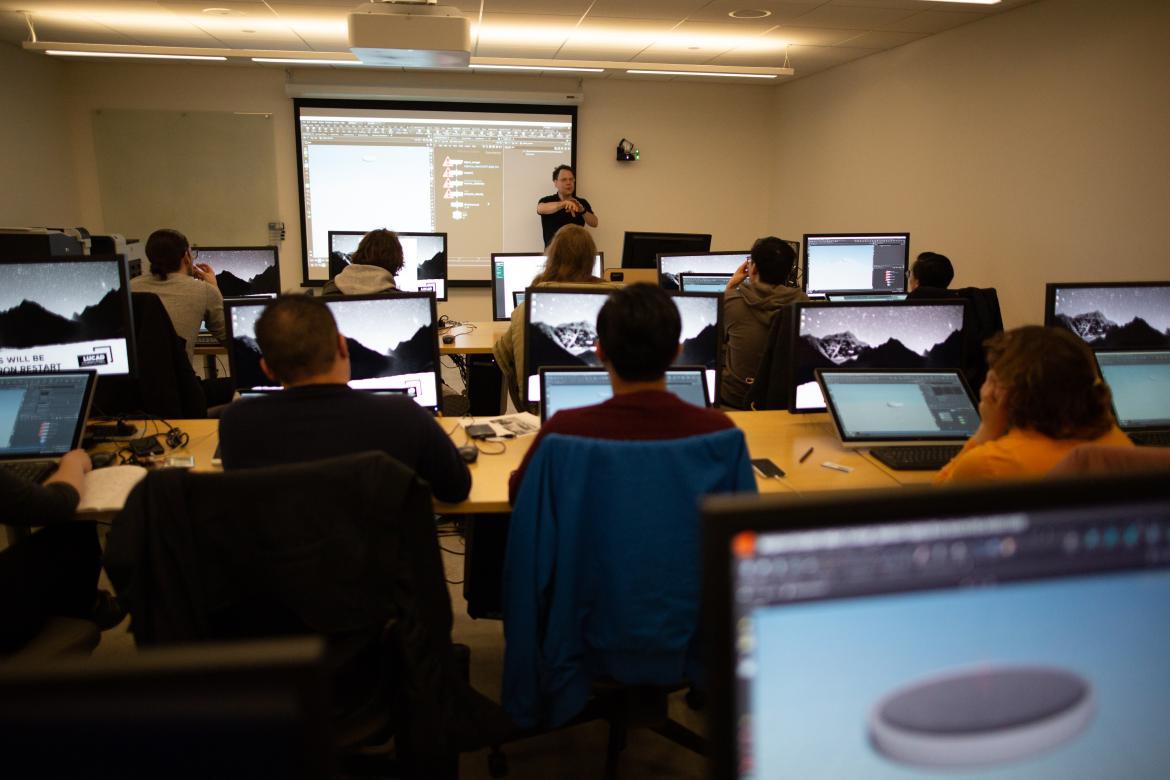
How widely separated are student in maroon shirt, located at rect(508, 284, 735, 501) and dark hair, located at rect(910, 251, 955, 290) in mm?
2646

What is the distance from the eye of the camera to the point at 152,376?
2.84 m

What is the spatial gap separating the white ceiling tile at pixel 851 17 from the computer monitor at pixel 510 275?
2119 millimetres

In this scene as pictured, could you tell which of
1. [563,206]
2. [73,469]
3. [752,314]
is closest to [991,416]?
[752,314]

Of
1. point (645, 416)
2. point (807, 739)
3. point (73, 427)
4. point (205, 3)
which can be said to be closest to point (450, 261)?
point (205, 3)

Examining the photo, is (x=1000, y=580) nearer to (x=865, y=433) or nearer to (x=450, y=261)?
(x=865, y=433)

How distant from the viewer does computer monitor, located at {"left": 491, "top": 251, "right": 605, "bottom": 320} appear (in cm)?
A: 443

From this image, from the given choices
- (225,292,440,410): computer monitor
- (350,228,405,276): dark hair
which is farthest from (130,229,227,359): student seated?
(225,292,440,410): computer monitor

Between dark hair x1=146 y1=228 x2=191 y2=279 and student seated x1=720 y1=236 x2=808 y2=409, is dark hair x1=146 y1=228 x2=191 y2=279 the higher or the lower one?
the higher one

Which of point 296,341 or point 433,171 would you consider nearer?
point 296,341

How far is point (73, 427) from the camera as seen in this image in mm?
2168

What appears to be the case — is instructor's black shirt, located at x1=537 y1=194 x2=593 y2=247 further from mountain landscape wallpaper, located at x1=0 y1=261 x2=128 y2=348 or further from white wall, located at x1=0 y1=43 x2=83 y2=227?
mountain landscape wallpaper, located at x1=0 y1=261 x2=128 y2=348

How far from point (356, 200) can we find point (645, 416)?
21.6 feet

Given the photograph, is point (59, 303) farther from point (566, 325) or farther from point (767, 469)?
point (767, 469)

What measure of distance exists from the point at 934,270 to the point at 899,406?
1.78 meters
